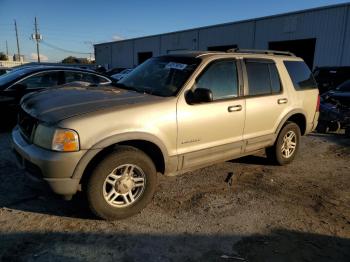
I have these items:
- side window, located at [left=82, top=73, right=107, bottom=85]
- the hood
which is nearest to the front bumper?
the hood

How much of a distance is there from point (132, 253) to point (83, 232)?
2.06 feet

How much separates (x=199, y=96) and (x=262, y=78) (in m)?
1.54

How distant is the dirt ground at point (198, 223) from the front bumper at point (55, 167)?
29 cm

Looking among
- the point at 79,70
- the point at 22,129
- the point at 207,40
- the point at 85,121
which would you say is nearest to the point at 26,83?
the point at 79,70

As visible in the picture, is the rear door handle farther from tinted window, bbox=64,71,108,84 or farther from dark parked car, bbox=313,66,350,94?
dark parked car, bbox=313,66,350,94

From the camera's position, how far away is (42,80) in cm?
731

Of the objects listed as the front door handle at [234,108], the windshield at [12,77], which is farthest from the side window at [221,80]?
the windshield at [12,77]

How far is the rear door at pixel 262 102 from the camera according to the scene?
4.80 metres

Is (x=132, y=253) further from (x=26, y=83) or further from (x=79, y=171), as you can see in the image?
(x=26, y=83)

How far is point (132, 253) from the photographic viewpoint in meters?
3.06

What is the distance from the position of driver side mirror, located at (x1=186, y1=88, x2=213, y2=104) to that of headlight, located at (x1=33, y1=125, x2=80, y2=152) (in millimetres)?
1458

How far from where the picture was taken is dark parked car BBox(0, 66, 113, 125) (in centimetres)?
683

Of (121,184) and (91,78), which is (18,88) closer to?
(91,78)

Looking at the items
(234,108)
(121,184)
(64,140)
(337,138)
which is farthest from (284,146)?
(64,140)
